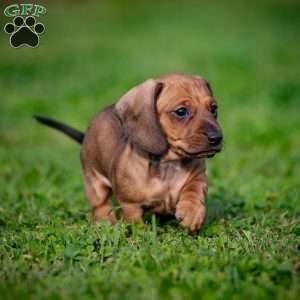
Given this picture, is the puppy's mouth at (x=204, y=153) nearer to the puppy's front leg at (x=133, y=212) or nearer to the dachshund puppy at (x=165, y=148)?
the dachshund puppy at (x=165, y=148)

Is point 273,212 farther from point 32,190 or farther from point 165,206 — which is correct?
point 32,190

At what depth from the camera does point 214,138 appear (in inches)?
185

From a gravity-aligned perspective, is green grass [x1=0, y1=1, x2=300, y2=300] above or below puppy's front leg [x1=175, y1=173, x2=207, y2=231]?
below

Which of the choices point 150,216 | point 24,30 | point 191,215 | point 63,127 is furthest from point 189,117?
point 24,30

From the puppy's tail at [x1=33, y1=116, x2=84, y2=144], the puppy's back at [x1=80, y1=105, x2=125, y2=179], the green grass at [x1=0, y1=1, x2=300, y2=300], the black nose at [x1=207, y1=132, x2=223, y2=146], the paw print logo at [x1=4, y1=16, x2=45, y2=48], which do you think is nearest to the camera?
the green grass at [x1=0, y1=1, x2=300, y2=300]

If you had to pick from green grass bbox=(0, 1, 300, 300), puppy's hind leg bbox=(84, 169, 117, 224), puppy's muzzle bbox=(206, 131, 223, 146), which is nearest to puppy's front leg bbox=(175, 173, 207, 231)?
green grass bbox=(0, 1, 300, 300)

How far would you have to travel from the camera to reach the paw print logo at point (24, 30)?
6.11 metres

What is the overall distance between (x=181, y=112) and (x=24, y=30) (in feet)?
6.63

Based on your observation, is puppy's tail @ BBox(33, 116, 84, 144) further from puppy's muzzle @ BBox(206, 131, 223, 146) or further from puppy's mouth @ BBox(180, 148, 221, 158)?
puppy's muzzle @ BBox(206, 131, 223, 146)

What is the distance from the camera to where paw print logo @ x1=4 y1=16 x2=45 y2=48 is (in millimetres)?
6109

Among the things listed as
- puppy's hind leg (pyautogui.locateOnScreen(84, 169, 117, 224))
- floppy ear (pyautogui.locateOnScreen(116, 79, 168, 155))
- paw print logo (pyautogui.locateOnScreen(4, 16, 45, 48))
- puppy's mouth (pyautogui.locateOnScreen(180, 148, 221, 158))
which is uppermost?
paw print logo (pyautogui.locateOnScreen(4, 16, 45, 48))

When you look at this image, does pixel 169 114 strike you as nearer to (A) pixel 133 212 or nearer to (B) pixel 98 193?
(A) pixel 133 212

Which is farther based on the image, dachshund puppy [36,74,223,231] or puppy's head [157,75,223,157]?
dachshund puppy [36,74,223,231]

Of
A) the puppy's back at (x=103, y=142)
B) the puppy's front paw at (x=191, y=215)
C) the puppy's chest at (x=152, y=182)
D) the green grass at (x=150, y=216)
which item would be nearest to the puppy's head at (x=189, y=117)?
the puppy's chest at (x=152, y=182)
